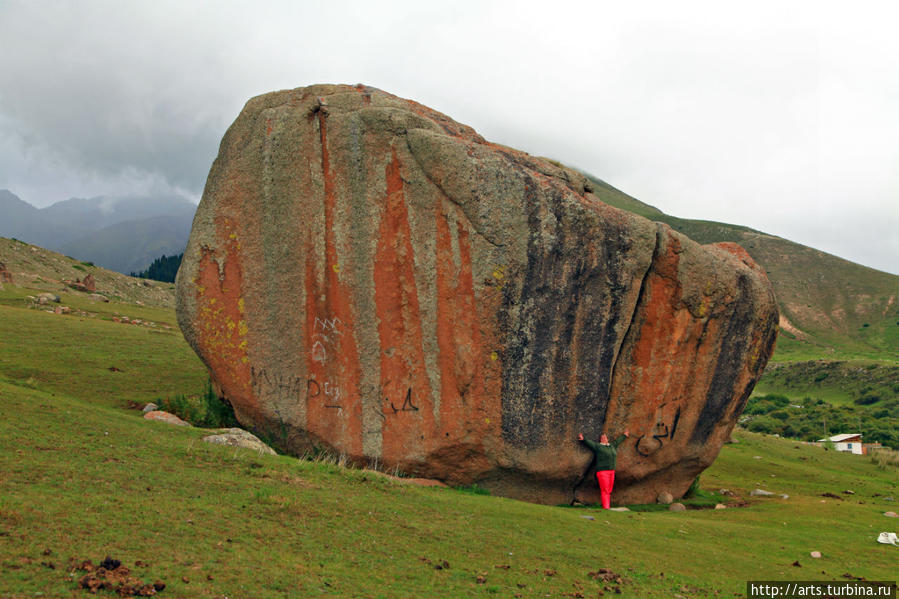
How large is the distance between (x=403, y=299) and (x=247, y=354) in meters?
4.30

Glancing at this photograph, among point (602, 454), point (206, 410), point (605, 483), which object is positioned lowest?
point (206, 410)

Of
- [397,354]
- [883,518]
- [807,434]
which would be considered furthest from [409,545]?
[807,434]

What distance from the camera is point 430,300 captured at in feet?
48.3

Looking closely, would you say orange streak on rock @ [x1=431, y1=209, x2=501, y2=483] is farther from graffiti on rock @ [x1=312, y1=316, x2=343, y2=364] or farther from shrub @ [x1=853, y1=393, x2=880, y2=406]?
shrub @ [x1=853, y1=393, x2=880, y2=406]

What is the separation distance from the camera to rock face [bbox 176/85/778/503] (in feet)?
47.6

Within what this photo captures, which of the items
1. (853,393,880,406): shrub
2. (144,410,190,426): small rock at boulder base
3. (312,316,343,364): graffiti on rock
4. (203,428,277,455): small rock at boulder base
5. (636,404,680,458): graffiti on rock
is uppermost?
(853,393,880,406): shrub

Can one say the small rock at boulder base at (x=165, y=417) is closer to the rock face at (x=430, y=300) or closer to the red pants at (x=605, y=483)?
the rock face at (x=430, y=300)

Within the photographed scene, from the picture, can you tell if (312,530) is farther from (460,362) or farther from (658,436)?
(658,436)

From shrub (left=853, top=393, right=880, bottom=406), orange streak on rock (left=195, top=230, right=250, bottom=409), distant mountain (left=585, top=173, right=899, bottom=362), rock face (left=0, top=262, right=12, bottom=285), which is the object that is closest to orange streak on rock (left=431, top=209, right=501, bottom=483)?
orange streak on rock (left=195, top=230, right=250, bottom=409)

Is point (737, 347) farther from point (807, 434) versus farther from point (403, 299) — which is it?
point (807, 434)

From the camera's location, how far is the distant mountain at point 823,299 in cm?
8700

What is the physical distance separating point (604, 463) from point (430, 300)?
6.07 meters

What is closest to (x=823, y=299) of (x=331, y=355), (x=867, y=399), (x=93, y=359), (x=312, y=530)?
(x=867, y=399)

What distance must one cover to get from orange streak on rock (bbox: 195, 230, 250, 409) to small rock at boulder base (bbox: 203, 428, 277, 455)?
1.17 meters
